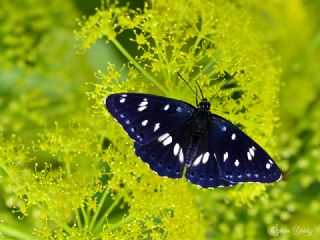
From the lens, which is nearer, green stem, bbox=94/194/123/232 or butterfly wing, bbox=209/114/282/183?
butterfly wing, bbox=209/114/282/183

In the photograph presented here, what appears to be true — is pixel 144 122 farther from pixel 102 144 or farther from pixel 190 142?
pixel 102 144

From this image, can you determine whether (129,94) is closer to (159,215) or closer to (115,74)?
(115,74)

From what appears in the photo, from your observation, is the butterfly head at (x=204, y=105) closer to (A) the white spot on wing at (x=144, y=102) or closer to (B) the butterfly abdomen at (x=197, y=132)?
(B) the butterfly abdomen at (x=197, y=132)

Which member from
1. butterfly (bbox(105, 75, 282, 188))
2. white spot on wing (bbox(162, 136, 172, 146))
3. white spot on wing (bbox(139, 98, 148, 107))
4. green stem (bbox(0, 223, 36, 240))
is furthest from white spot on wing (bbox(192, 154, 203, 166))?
green stem (bbox(0, 223, 36, 240))

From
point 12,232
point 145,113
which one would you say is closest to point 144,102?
point 145,113

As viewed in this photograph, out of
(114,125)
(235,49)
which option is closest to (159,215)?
(114,125)

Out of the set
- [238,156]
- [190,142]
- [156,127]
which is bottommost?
[238,156]

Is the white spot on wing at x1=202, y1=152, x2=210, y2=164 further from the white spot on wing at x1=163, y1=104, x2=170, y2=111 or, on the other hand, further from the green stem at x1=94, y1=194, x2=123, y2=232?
the green stem at x1=94, y1=194, x2=123, y2=232

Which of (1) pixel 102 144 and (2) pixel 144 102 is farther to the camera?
(1) pixel 102 144
